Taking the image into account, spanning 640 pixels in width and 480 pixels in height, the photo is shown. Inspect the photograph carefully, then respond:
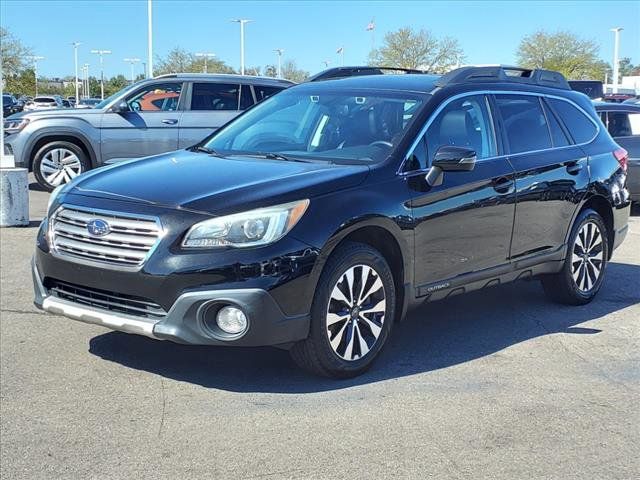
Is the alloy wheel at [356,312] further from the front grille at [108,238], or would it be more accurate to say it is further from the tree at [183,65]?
the tree at [183,65]

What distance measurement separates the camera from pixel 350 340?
4531 mm

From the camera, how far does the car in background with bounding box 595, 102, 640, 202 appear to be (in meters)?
11.6

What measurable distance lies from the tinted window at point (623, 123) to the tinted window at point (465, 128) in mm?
7054

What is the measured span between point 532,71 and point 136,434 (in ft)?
14.3

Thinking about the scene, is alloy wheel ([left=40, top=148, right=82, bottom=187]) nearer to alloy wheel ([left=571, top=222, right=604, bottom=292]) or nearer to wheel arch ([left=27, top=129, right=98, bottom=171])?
wheel arch ([left=27, top=129, right=98, bottom=171])

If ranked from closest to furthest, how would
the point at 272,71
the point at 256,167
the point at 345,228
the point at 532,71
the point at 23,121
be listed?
the point at 345,228 < the point at 256,167 < the point at 532,71 < the point at 23,121 < the point at 272,71

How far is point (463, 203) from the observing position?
5141 mm

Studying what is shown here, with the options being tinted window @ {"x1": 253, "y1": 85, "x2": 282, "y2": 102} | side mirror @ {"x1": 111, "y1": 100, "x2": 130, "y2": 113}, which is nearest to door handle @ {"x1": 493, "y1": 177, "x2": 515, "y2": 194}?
tinted window @ {"x1": 253, "y1": 85, "x2": 282, "y2": 102}

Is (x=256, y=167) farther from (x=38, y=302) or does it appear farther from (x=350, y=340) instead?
(x=38, y=302)

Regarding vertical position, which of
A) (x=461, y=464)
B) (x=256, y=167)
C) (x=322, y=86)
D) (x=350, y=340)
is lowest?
(x=461, y=464)

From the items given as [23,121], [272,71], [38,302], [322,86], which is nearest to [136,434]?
[38,302]

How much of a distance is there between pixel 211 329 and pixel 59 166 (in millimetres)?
9259

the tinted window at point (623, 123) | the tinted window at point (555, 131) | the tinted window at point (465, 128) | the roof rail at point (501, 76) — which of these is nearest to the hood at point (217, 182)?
the tinted window at point (465, 128)

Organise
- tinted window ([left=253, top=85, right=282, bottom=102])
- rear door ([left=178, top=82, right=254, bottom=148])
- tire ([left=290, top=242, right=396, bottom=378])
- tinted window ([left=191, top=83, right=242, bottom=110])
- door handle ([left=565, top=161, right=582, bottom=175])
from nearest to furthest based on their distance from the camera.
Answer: tire ([left=290, top=242, right=396, bottom=378]), door handle ([left=565, top=161, right=582, bottom=175]), rear door ([left=178, top=82, right=254, bottom=148]), tinted window ([left=191, top=83, right=242, bottom=110]), tinted window ([left=253, top=85, right=282, bottom=102])
